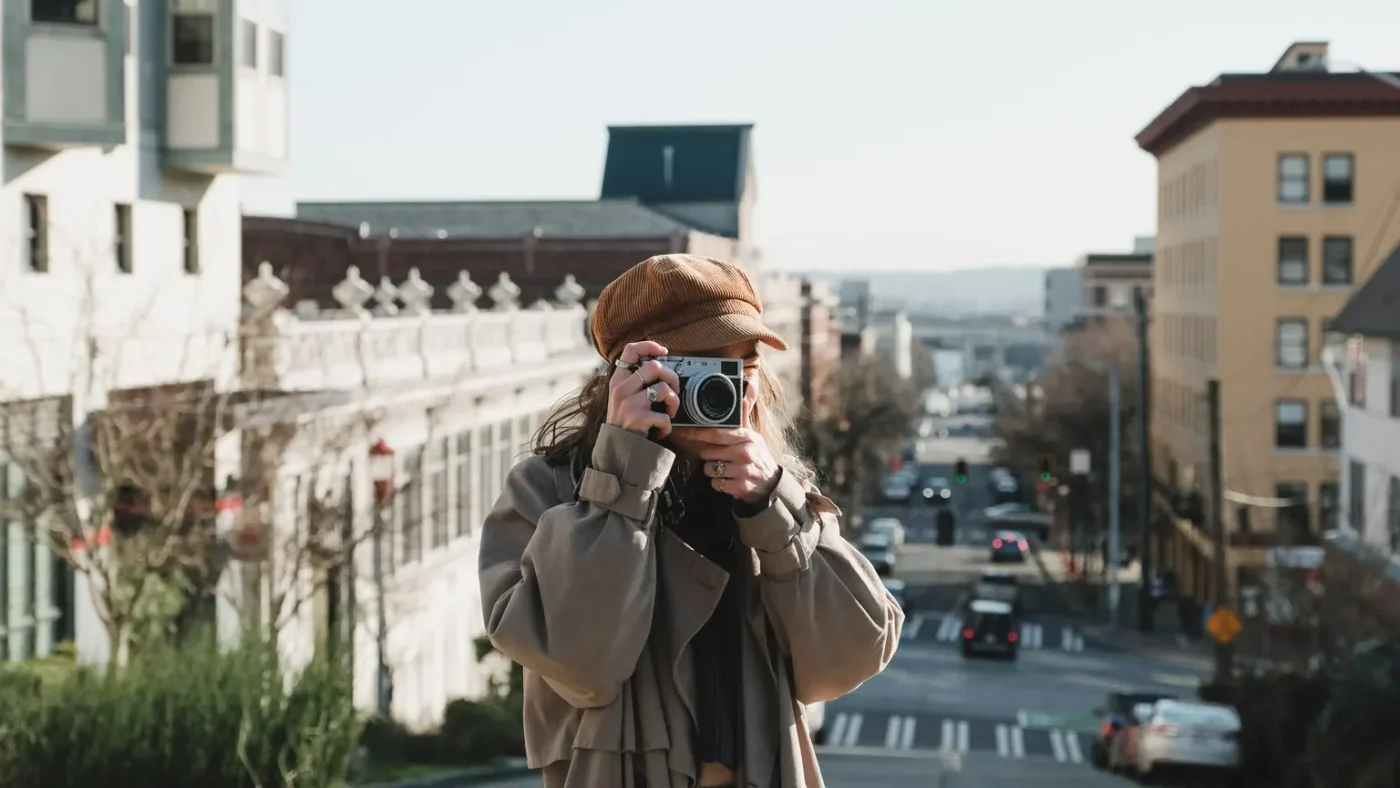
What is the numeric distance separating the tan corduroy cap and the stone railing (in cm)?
2157

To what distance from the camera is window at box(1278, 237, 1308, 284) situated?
63.8 metres

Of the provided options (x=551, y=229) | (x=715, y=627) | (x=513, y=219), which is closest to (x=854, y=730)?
(x=715, y=627)

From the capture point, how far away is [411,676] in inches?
1361

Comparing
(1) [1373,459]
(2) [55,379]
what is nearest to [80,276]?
(2) [55,379]

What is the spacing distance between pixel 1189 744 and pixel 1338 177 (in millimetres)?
41283

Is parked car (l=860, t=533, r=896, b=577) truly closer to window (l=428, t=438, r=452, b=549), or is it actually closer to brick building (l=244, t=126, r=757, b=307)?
brick building (l=244, t=126, r=757, b=307)

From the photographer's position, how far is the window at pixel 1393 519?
3579 cm

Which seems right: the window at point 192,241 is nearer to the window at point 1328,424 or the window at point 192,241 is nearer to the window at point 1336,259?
the window at point 1328,424

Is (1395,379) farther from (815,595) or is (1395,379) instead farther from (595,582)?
(595,582)

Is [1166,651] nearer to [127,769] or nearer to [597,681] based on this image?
[127,769]

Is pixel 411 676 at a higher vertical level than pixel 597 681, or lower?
lower

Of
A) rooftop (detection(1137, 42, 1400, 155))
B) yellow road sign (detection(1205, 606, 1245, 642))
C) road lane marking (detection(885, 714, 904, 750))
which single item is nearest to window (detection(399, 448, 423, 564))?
road lane marking (detection(885, 714, 904, 750))

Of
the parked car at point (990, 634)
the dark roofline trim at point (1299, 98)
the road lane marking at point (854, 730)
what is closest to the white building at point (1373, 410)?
the parked car at point (990, 634)

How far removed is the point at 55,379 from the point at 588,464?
811 inches
